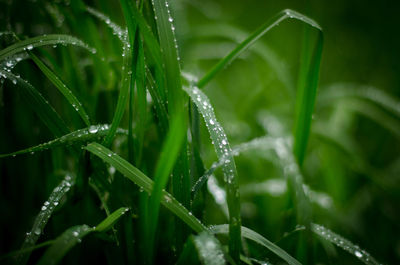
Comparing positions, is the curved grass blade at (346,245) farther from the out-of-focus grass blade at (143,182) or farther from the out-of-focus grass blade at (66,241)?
the out-of-focus grass blade at (66,241)

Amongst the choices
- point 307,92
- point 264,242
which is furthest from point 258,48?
point 264,242

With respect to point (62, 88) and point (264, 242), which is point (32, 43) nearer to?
point (62, 88)

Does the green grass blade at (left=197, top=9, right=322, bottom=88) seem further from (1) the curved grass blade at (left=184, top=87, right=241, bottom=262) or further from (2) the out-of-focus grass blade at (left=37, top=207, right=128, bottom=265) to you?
(2) the out-of-focus grass blade at (left=37, top=207, right=128, bottom=265)

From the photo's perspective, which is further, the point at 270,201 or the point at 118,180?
the point at 270,201

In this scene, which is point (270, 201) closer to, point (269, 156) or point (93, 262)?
Answer: point (269, 156)

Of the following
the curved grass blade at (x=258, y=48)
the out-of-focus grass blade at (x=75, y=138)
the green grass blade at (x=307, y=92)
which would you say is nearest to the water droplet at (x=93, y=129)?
the out-of-focus grass blade at (x=75, y=138)

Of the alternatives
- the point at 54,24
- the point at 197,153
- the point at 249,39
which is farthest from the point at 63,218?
the point at 249,39
